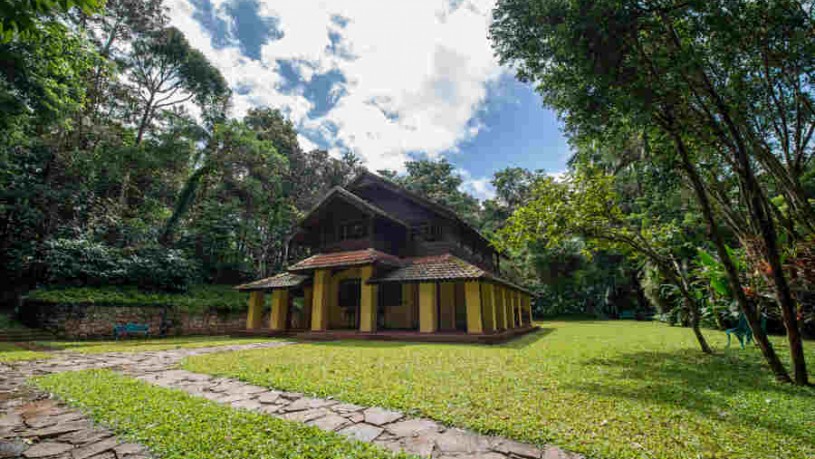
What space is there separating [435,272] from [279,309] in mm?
7448

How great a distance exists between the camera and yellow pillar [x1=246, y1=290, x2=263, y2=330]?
15.3 m

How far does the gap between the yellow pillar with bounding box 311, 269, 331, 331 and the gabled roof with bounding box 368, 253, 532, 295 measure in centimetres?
219

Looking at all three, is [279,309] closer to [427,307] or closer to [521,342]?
[427,307]

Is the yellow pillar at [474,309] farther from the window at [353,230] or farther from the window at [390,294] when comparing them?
the window at [353,230]

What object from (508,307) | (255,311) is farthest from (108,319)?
(508,307)

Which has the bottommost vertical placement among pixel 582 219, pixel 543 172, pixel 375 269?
pixel 375 269

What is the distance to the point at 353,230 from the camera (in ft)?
49.8

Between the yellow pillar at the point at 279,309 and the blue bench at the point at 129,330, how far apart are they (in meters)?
4.94

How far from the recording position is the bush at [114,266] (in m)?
14.1

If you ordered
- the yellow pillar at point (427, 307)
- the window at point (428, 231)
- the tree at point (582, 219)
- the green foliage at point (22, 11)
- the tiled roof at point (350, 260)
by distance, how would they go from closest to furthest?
the green foliage at point (22, 11) < the tree at point (582, 219) < the yellow pillar at point (427, 307) < the tiled roof at point (350, 260) < the window at point (428, 231)

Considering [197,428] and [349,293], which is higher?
[349,293]

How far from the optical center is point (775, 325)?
12.9 meters

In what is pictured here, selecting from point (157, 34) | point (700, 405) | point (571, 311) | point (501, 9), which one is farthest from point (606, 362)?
point (157, 34)

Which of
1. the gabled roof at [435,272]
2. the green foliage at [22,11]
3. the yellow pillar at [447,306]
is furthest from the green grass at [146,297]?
the green foliage at [22,11]
